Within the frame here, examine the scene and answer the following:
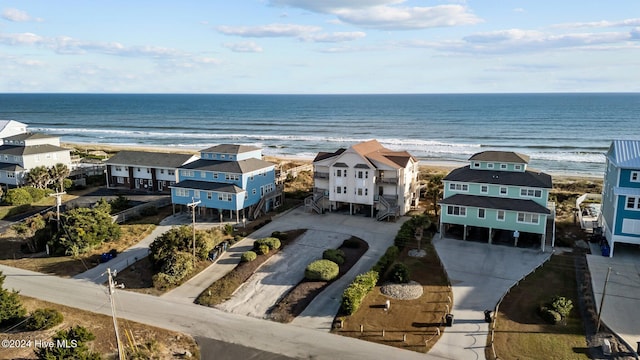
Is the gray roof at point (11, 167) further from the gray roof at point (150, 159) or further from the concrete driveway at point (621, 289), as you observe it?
the concrete driveway at point (621, 289)

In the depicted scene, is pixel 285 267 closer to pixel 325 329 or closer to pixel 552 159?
pixel 325 329

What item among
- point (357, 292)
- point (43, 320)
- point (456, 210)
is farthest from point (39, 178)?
point (456, 210)

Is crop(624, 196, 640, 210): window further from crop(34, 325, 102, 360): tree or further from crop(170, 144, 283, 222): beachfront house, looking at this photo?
crop(34, 325, 102, 360): tree

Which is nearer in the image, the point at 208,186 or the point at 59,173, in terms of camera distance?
the point at 208,186

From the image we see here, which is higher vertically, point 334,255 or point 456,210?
point 456,210

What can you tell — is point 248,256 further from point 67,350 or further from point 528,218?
point 528,218

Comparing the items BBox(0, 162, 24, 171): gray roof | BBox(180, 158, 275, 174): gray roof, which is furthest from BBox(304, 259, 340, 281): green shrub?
BBox(0, 162, 24, 171): gray roof
